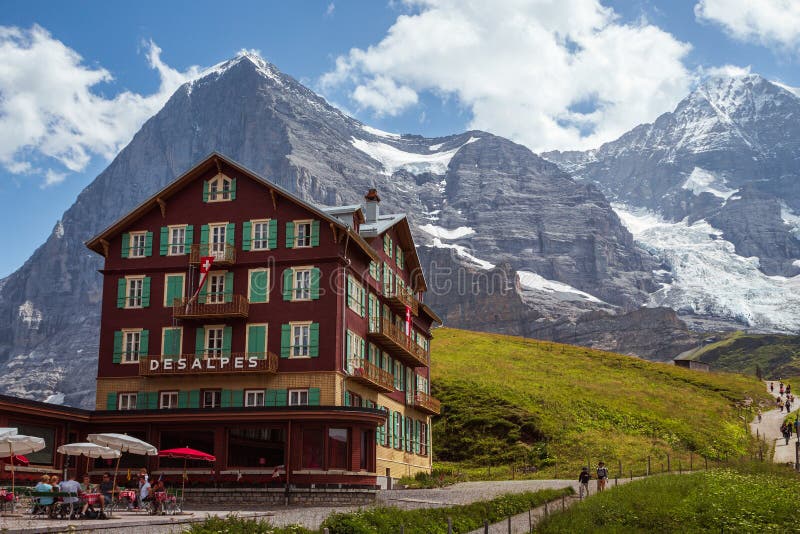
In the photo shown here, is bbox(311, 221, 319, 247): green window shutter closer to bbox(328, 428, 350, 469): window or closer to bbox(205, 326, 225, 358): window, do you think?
bbox(205, 326, 225, 358): window

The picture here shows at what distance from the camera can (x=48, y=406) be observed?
46562 millimetres

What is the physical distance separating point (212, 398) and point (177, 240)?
1014cm

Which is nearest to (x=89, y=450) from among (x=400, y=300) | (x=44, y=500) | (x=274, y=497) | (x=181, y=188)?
(x=44, y=500)

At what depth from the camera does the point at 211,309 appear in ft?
177

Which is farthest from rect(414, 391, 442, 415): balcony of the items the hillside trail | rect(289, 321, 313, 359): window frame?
the hillside trail

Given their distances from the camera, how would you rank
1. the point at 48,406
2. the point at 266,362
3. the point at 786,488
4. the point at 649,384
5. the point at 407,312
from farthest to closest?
1. the point at 649,384
2. the point at 407,312
3. the point at 266,362
4. the point at 48,406
5. the point at 786,488

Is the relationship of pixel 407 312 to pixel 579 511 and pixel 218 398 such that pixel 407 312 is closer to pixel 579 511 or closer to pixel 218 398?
pixel 218 398

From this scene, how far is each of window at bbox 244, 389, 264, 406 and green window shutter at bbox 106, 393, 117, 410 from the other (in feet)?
27.5

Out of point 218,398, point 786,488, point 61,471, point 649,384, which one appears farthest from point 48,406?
point 649,384

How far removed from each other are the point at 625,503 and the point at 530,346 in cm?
8720

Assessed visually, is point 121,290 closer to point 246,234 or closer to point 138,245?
point 138,245

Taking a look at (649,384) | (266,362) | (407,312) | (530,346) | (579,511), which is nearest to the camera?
(579,511)

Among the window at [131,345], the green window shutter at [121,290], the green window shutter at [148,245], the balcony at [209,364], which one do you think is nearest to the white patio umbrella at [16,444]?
the balcony at [209,364]

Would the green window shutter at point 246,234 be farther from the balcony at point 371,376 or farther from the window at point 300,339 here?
the balcony at point 371,376
